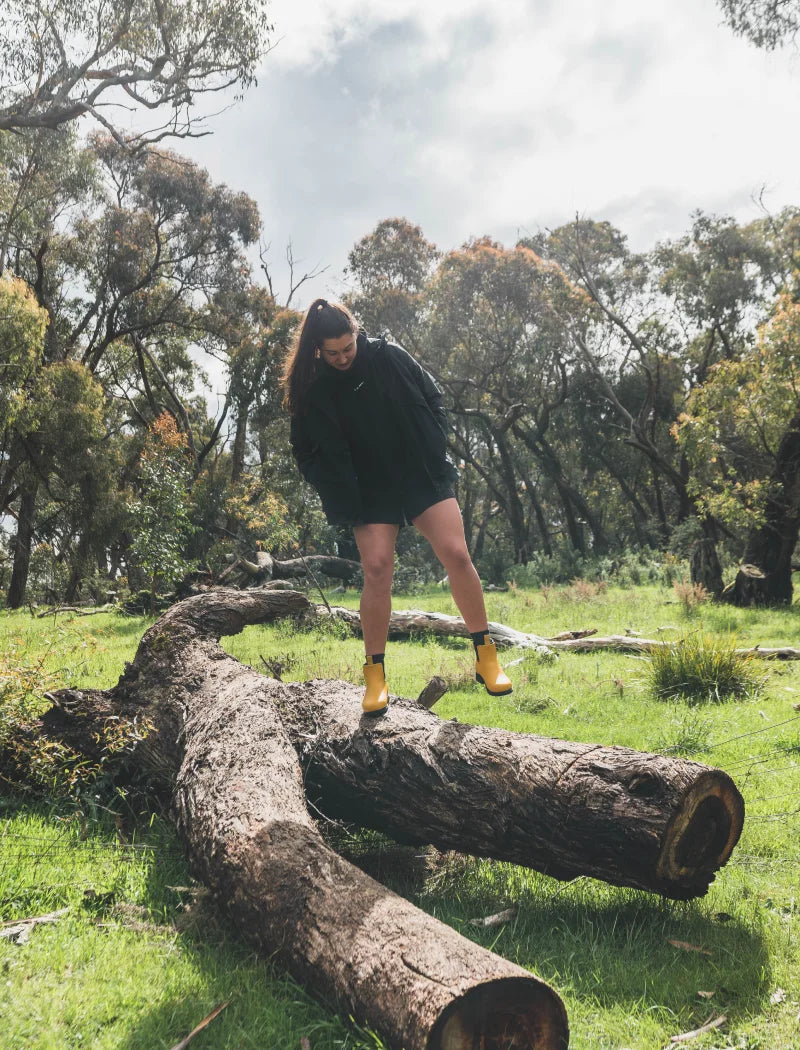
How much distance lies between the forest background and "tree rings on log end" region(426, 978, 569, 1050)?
12.6 m

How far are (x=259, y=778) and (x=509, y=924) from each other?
3.93 feet

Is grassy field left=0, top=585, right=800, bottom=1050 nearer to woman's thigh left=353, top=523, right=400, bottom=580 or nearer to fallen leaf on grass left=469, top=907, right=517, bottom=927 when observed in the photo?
fallen leaf on grass left=469, top=907, right=517, bottom=927

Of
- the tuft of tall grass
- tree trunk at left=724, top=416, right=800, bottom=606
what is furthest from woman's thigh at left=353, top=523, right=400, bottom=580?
tree trunk at left=724, top=416, right=800, bottom=606

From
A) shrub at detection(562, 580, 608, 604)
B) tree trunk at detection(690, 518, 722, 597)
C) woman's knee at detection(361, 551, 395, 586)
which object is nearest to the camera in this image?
woman's knee at detection(361, 551, 395, 586)

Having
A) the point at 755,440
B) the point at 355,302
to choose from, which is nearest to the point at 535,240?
the point at 355,302

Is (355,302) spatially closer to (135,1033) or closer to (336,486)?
(336,486)

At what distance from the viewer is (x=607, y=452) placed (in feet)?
104

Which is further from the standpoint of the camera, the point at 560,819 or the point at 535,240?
the point at 535,240

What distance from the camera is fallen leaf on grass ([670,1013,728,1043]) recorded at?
2309mm

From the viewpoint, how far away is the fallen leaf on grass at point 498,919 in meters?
3.12

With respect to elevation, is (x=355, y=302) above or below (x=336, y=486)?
above

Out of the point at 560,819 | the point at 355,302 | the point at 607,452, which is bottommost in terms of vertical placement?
the point at 560,819

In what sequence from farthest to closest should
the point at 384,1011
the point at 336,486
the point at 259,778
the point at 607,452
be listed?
the point at 607,452 → the point at 336,486 → the point at 259,778 → the point at 384,1011

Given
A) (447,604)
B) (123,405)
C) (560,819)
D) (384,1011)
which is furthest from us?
(123,405)
